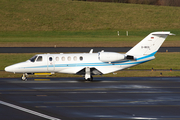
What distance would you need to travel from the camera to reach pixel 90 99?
19.7 m

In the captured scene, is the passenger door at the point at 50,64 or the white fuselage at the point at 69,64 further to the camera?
the passenger door at the point at 50,64

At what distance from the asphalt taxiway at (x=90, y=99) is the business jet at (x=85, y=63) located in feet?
3.43

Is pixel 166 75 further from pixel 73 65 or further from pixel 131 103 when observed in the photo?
pixel 131 103

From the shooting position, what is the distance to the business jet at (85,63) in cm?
2794

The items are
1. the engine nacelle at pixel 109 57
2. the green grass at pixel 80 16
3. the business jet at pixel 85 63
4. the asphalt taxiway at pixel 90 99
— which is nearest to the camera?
the asphalt taxiway at pixel 90 99

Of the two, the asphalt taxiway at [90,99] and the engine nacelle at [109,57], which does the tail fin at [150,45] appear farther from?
the asphalt taxiway at [90,99]

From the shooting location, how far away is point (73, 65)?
28172 mm

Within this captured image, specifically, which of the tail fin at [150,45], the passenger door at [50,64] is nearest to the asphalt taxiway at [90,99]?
the passenger door at [50,64]

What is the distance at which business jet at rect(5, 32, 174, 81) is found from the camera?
27.9 metres

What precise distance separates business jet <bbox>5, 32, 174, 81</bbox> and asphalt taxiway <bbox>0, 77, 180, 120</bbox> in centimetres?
104

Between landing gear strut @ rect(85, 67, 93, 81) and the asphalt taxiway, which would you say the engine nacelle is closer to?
landing gear strut @ rect(85, 67, 93, 81)

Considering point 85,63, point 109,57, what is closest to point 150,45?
point 109,57

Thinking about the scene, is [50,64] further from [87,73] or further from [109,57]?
[109,57]

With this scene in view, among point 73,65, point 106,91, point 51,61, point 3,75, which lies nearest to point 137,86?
point 106,91
